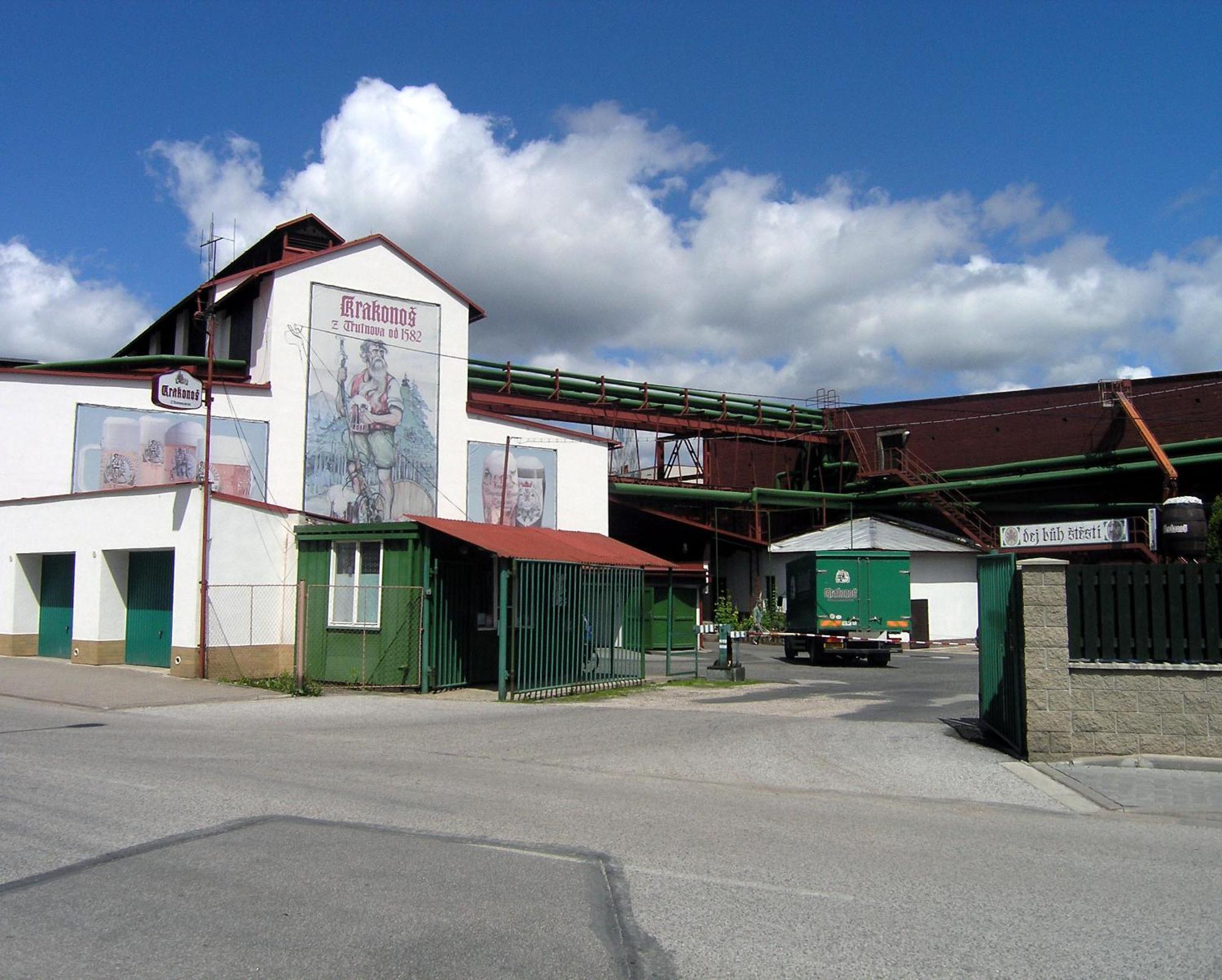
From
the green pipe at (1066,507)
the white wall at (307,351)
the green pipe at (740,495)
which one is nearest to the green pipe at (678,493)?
the green pipe at (740,495)

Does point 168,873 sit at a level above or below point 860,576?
below

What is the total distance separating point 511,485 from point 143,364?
12.0 m

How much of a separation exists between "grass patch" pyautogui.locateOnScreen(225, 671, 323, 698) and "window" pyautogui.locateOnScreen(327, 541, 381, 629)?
4.31 feet

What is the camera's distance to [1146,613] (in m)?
11.8

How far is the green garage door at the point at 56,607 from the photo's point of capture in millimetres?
24062

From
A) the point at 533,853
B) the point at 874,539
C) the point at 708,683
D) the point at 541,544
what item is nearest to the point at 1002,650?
the point at 533,853

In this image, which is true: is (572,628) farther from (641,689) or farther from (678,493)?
(678,493)

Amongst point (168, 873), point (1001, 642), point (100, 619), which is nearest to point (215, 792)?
point (168, 873)

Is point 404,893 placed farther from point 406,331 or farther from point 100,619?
point 406,331

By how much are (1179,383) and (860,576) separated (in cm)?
2135

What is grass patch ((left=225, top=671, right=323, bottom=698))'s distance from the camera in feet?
61.4

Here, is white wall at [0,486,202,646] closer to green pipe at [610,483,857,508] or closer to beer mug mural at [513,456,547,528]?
beer mug mural at [513,456,547,528]

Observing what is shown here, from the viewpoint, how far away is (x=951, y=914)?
19.5ft

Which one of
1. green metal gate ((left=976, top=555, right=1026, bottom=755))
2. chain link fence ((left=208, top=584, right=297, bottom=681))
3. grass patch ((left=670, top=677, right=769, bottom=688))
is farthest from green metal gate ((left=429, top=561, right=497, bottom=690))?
green metal gate ((left=976, top=555, right=1026, bottom=755))
